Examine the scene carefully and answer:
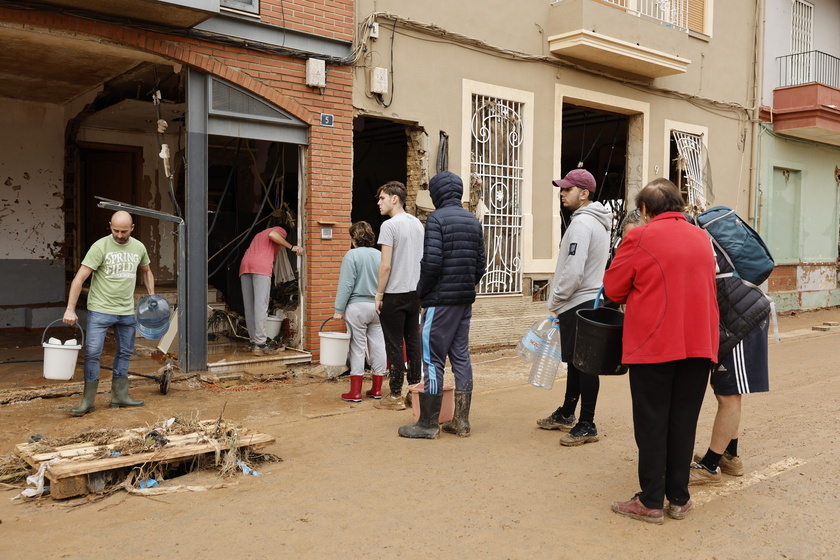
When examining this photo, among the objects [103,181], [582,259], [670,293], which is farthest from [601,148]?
[670,293]

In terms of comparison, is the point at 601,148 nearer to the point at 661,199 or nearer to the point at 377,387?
the point at 377,387

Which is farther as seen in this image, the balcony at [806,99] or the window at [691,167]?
the balcony at [806,99]

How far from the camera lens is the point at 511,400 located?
24.6 feet

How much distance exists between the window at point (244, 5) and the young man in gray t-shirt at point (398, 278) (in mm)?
2898

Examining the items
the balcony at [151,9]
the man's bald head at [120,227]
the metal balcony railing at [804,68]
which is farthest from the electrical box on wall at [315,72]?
the metal balcony railing at [804,68]

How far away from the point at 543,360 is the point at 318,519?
2629 millimetres

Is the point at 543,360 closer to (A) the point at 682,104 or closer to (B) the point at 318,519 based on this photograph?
(B) the point at 318,519

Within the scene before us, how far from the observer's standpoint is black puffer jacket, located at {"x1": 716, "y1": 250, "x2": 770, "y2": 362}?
14.8ft

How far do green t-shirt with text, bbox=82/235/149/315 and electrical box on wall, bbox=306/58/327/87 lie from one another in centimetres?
310

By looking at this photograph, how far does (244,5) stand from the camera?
7.98m

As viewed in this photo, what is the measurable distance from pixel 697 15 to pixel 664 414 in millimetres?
12192

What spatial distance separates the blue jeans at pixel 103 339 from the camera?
648 centimetres

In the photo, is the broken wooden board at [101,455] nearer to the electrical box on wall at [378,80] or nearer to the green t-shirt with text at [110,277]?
the green t-shirt with text at [110,277]

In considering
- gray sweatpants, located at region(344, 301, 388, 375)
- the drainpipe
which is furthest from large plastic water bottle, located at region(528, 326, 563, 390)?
the drainpipe
